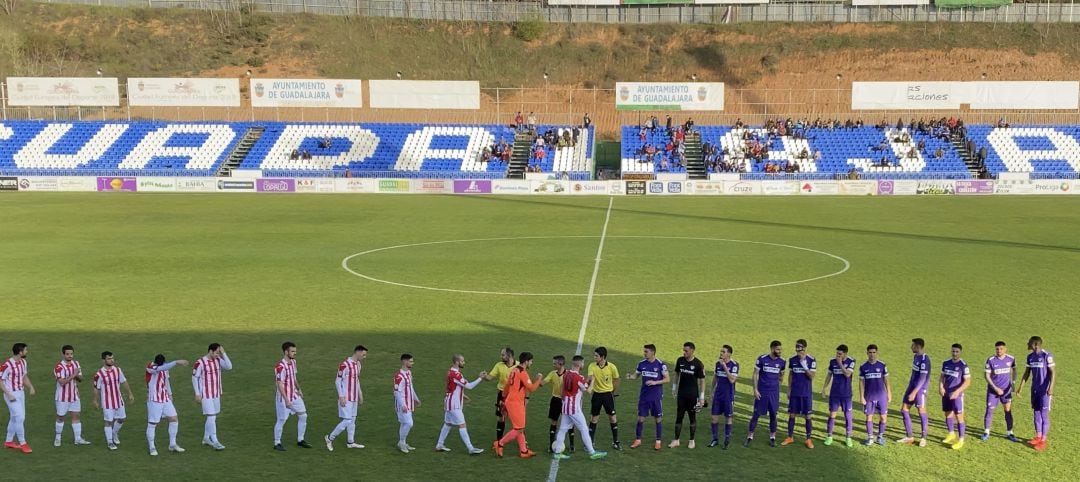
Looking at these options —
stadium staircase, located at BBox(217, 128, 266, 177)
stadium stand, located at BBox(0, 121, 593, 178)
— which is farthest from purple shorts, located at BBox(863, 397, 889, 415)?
stadium staircase, located at BBox(217, 128, 266, 177)

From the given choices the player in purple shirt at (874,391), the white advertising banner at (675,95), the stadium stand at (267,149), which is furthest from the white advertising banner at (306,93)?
the player in purple shirt at (874,391)

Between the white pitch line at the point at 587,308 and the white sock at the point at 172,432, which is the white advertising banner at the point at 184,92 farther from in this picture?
the white sock at the point at 172,432

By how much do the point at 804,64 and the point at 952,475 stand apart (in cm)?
9193

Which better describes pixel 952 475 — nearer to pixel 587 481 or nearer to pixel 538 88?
pixel 587 481

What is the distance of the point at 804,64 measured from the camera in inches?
3856

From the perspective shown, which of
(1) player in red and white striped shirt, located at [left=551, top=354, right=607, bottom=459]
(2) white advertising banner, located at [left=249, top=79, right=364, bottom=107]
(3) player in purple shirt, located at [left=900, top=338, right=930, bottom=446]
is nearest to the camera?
(1) player in red and white striped shirt, located at [left=551, top=354, right=607, bottom=459]

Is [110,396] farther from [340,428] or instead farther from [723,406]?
[723,406]

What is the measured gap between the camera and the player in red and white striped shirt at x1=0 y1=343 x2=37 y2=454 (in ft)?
42.6

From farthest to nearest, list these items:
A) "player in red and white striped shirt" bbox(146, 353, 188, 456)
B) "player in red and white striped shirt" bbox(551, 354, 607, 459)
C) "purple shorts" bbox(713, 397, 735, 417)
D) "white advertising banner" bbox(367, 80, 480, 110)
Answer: "white advertising banner" bbox(367, 80, 480, 110) → "purple shorts" bbox(713, 397, 735, 417) → "player in red and white striped shirt" bbox(146, 353, 188, 456) → "player in red and white striped shirt" bbox(551, 354, 607, 459)

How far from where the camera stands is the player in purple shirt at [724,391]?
13.1 metres

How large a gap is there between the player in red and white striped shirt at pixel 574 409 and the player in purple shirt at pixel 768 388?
2.47 meters

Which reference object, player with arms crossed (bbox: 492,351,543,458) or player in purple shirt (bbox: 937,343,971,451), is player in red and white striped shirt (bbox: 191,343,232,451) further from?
player in purple shirt (bbox: 937,343,971,451)

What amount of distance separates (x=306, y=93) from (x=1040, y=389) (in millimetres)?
60222

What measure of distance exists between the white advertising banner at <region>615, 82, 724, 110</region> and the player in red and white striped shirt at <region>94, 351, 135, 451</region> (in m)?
55.0
